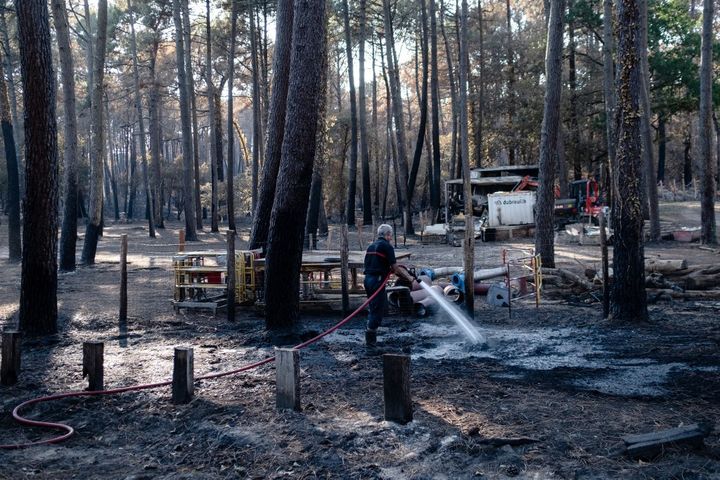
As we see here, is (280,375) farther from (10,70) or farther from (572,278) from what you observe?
(10,70)

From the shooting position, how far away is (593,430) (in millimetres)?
6273

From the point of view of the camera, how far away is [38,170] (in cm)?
1126

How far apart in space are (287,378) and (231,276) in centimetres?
572

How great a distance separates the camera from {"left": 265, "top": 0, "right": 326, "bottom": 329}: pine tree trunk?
11.6 m

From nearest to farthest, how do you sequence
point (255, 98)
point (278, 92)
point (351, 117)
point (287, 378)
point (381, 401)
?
1. point (287, 378)
2. point (381, 401)
3. point (278, 92)
4. point (255, 98)
5. point (351, 117)

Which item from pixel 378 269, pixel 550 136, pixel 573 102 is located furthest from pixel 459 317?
pixel 573 102

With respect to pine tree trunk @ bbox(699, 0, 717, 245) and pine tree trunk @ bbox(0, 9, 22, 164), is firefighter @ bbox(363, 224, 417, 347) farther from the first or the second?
pine tree trunk @ bbox(0, 9, 22, 164)

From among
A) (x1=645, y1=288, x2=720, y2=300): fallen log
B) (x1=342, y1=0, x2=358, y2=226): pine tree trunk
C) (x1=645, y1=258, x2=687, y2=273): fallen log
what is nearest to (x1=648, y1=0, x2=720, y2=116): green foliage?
(x1=342, y1=0, x2=358, y2=226): pine tree trunk

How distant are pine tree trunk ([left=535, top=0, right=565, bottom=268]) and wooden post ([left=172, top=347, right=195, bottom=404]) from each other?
11431 millimetres

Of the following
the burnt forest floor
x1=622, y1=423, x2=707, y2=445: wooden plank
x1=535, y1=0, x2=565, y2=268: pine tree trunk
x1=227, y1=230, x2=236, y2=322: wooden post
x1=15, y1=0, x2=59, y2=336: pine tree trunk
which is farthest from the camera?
x1=535, y1=0, x2=565, y2=268: pine tree trunk

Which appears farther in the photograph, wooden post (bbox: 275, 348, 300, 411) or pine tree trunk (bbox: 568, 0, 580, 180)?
pine tree trunk (bbox: 568, 0, 580, 180)

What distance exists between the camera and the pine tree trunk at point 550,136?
17.0 meters

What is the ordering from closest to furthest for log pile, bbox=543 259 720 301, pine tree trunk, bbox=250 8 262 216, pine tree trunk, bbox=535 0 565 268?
1. log pile, bbox=543 259 720 301
2. pine tree trunk, bbox=535 0 565 268
3. pine tree trunk, bbox=250 8 262 216

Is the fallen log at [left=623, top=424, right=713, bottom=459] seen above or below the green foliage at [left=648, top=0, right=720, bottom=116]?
below
